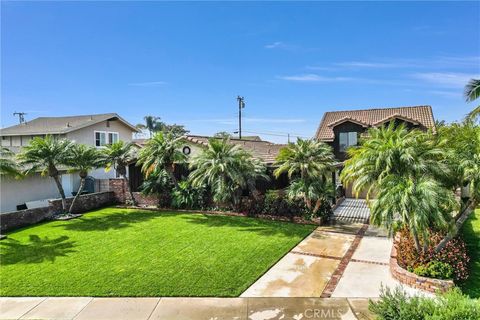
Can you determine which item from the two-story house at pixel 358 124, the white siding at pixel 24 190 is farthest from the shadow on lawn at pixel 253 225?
the white siding at pixel 24 190

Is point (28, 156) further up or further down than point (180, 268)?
further up

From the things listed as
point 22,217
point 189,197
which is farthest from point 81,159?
point 189,197

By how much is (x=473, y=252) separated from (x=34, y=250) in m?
15.4

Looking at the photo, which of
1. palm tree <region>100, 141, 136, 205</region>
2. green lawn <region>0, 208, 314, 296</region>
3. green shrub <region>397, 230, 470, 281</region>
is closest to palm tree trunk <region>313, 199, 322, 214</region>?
green lawn <region>0, 208, 314, 296</region>

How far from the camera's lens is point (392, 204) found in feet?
24.9

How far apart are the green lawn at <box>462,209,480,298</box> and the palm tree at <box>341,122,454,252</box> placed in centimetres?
145

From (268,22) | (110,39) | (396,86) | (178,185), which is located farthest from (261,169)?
(396,86)

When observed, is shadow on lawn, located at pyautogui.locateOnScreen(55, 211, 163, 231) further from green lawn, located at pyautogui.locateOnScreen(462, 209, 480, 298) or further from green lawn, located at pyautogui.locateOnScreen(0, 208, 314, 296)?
green lawn, located at pyautogui.locateOnScreen(462, 209, 480, 298)

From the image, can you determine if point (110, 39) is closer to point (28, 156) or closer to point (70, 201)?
point (28, 156)

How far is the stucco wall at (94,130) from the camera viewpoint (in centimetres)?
2525

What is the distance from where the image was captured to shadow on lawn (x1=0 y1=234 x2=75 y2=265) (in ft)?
32.1

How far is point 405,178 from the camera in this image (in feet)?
26.2

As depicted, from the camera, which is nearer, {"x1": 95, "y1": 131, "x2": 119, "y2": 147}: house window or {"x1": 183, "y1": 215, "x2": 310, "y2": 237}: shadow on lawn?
{"x1": 183, "y1": 215, "x2": 310, "y2": 237}: shadow on lawn

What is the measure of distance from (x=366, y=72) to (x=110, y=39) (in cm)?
1626
